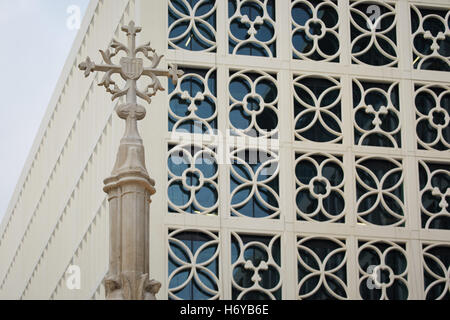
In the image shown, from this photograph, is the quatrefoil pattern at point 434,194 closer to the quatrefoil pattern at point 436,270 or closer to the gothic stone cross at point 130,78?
the quatrefoil pattern at point 436,270

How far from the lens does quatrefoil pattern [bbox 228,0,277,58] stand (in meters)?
52.0

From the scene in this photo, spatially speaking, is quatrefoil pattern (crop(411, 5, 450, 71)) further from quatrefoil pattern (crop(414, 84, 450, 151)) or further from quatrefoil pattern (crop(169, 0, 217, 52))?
quatrefoil pattern (crop(169, 0, 217, 52))

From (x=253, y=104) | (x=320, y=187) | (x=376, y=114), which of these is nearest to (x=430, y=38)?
(x=376, y=114)

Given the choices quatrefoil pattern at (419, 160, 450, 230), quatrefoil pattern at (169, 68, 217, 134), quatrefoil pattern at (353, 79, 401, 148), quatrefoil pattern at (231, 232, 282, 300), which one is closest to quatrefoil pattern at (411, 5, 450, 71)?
quatrefoil pattern at (353, 79, 401, 148)

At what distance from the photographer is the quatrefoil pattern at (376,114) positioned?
170 ft

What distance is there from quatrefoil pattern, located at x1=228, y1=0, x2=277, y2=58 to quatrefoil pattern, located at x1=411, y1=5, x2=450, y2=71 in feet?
14.7

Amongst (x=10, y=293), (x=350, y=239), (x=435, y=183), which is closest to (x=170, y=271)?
(x=350, y=239)

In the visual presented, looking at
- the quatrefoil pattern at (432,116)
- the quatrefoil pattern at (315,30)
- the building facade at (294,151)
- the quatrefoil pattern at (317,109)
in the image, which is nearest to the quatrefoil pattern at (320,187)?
the building facade at (294,151)

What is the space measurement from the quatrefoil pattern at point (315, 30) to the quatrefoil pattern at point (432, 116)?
2.89 metres

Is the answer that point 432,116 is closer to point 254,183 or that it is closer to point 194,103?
point 254,183

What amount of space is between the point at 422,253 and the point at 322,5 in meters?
8.22
